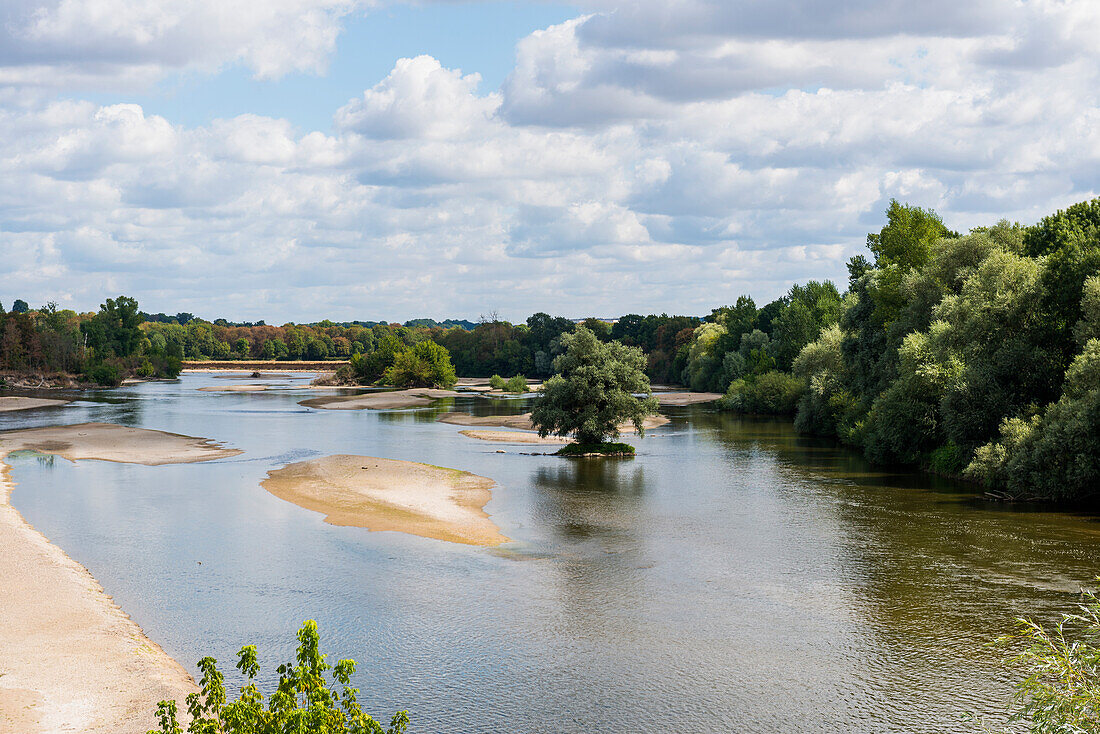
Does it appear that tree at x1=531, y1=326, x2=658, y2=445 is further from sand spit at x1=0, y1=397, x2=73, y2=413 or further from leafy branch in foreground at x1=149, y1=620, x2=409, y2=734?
sand spit at x1=0, y1=397, x2=73, y2=413

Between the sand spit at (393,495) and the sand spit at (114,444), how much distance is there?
930cm

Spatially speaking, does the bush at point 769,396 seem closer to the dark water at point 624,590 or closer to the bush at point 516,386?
the dark water at point 624,590

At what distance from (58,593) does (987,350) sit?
127 feet

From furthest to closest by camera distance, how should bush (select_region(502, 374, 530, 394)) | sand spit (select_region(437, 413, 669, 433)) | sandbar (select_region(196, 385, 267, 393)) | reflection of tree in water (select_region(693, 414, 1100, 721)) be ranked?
sandbar (select_region(196, 385, 267, 393)) < bush (select_region(502, 374, 530, 394)) < sand spit (select_region(437, 413, 669, 433)) < reflection of tree in water (select_region(693, 414, 1100, 721))

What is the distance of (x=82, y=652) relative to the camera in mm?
19219

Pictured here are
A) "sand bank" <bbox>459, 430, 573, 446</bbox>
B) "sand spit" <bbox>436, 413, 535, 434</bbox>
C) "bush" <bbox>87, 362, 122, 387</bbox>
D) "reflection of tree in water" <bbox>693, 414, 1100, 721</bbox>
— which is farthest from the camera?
"bush" <bbox>87, 362, 122, 387</bbox>

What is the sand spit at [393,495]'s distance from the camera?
1312 inches

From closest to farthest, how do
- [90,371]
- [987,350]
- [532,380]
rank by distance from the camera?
[987,350]
[90,371]
[532,380]

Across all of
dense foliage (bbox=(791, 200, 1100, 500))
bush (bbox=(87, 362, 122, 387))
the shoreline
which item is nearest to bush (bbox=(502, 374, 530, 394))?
bush (bbox=(87, 362, 122, 387))

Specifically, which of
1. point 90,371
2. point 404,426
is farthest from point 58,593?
point 90,371

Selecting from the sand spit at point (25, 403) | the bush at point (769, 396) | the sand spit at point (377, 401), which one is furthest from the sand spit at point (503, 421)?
the sand spit at point (25, 403)

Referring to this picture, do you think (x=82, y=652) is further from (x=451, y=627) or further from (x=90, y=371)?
(x=90, y=371)

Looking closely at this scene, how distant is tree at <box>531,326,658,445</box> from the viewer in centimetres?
5225

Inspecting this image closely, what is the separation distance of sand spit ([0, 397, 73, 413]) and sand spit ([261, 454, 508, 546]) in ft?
187
